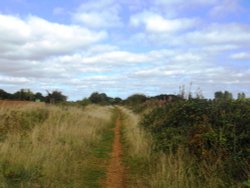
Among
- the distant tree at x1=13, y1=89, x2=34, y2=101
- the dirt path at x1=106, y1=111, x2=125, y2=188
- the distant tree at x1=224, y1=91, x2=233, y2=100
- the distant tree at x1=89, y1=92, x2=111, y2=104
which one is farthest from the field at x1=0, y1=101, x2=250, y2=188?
the distant tree at x1=89, y1=92, x2=111, y2=104

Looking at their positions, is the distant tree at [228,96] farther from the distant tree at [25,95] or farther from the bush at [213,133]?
the distant tree at [25,95]

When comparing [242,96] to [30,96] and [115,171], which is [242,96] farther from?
[30,96]

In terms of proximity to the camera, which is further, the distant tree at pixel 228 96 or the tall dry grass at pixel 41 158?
the distant tree at pixel 228 96

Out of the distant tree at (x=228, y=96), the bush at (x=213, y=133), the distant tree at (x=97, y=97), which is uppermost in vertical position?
the distant tree at (x=97, y=97)

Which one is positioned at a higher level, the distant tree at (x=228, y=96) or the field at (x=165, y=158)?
the distant tree at (x=228, y=96)

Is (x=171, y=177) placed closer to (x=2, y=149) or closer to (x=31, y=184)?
(x=31, y=184)

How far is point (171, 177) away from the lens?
9.23 m

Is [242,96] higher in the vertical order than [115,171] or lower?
higher

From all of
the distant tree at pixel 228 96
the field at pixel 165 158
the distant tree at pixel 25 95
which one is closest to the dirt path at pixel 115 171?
the field at pixel 165 158

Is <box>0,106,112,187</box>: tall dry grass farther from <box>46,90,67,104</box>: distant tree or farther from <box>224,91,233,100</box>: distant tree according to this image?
<box>46,90,67,104</box>: distant tree

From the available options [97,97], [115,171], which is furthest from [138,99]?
[115,171]

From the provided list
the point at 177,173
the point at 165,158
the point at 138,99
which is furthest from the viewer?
the point at 138,99

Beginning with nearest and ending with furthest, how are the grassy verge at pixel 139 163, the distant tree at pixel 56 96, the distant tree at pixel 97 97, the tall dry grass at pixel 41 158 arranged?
the tall dry grass at pixel 41 158, the grassy verge at pixel 139 163, the distant tree at pixel 56 96, the distant tree at pixel 97 97

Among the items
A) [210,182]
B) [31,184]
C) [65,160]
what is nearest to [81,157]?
[65,160]
